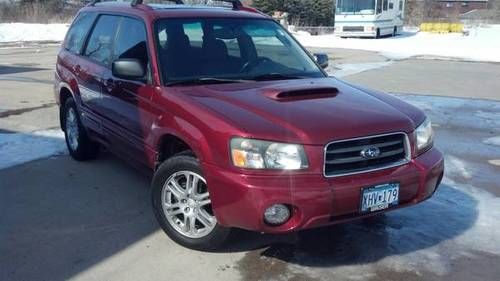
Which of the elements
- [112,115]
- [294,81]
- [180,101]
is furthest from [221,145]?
[112,115]

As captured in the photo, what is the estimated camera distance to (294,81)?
4.62 metres

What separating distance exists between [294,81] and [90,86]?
7.34 feet

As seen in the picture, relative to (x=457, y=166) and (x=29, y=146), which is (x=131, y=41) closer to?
(x=29, y=146)

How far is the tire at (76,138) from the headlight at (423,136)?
11.9 feet

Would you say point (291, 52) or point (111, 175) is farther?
point (111, 175)

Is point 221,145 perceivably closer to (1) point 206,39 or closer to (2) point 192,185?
(2) point 192,185

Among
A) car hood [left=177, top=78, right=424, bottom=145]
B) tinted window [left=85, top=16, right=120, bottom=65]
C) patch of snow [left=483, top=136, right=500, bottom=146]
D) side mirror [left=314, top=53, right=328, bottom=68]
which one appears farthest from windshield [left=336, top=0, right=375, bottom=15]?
car hood [left=177, top=78, right=424, bottom=145]

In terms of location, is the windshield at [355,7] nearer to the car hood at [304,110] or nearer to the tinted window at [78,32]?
the tinted window at [78,32]

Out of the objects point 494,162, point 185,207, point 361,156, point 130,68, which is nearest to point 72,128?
point 130,68

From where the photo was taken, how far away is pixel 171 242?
4242 mm

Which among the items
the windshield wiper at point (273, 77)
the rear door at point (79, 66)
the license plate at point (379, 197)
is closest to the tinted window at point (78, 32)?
the rear door at point (79, 66)

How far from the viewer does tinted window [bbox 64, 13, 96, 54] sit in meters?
6.22

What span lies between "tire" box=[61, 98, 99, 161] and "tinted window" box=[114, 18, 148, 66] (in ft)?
4.19

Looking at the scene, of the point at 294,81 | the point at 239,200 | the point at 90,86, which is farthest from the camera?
the point at 90,86
